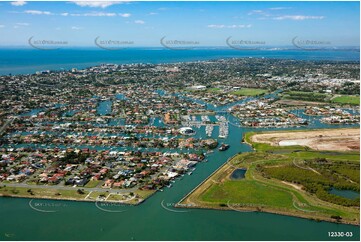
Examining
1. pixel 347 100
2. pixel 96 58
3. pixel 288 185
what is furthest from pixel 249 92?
pixel 96 58

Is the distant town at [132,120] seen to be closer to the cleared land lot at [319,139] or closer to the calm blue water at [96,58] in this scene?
the cleared land lot at [319,139]

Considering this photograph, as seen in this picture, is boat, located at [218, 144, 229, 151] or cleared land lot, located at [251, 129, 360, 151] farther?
cleared land lot, located at [251, 129, 360, 151]

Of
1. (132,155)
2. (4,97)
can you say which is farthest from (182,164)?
(4,97)

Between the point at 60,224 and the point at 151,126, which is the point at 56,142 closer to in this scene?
the point at 151,126

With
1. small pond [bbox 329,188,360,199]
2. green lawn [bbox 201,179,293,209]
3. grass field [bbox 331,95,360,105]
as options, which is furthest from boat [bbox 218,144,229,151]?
grass field [bbox 331,95,360,105]

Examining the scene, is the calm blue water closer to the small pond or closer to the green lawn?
the green lawn

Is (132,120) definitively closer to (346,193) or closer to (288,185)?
(288,185)
